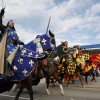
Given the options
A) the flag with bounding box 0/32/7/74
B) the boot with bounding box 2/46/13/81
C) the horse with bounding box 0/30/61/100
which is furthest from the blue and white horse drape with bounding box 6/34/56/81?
the flag with bounding box 0/32/7/74

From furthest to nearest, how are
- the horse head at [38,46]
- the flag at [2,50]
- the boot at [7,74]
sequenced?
the horse head at [38,46], the flag at [2,50], the boot at [7,74]

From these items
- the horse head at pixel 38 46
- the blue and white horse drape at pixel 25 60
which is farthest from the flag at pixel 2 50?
the horse head at pixel 38 46

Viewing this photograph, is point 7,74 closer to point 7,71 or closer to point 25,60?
point 7,71

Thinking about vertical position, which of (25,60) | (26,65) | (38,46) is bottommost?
(26,65)

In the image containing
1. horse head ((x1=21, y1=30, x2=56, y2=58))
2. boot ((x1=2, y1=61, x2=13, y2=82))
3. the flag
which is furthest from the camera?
horse head ((x1=21, y1=30, x2=56, y2=58))

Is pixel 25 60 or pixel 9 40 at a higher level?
pixel 9 40

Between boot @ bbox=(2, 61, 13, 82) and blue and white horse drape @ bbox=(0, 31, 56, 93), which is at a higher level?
blue and white horse drape @ bbox=(0, 31, 56, 93)

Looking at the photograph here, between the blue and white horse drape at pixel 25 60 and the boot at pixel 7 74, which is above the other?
the blue and white horse drape at pixel 25 60

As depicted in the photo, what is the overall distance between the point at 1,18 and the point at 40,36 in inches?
59.6

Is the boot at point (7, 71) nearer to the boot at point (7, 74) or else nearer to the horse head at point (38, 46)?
the boot at point (7, 74)

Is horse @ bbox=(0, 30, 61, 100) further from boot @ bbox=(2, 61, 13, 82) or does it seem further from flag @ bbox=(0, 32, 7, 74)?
flag @ bbox=(0, 32, 7, 74)

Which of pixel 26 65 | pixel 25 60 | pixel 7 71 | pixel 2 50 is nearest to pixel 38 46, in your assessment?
pixel 25 60

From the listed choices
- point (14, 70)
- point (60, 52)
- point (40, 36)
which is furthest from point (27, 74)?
point (60, 52)

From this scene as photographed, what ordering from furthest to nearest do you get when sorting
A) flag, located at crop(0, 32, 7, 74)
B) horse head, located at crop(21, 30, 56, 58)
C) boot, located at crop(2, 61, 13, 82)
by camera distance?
horse head, located at crop(21, 30, 56, 58)
flag, located at crop(0, 32, 7, 74)
boot, located at crop(2, 61, 13, 82)
